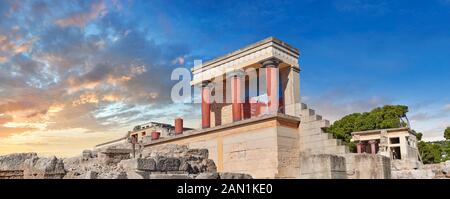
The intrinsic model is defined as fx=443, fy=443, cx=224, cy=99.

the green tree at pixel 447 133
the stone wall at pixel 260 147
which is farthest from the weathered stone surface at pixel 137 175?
the green tree at pixel 447 133

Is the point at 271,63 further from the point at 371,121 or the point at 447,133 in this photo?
the point at 447,133

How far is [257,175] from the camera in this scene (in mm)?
20625

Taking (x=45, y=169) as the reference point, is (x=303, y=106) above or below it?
above

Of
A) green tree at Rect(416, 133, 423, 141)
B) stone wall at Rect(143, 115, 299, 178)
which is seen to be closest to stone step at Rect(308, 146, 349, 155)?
stone wall at Rect(143, 115, 299, 178)

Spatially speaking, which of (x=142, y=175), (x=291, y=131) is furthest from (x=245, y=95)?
(x=142, y=175)

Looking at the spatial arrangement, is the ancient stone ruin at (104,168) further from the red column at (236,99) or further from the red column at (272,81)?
the red column at (272,81)

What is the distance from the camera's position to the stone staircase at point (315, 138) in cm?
2120

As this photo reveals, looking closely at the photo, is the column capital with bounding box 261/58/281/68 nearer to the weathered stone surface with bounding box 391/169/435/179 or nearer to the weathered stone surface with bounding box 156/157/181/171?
the weathered stone surface with bounding box 391/169/435/179

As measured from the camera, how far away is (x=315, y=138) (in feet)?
70.8

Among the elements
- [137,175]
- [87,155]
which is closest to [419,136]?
[87,155]

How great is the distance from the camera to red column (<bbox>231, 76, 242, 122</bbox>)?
24.4 meters

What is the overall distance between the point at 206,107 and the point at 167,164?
14843mm

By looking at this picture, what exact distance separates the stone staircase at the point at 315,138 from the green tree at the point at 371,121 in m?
20.5

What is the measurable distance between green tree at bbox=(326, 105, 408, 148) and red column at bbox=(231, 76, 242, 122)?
1820 centimetres
